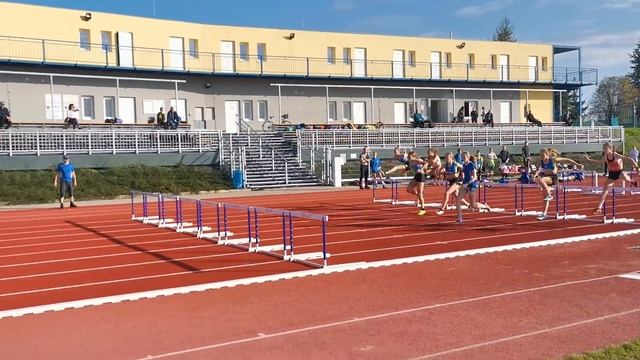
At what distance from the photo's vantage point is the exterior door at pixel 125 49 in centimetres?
3709

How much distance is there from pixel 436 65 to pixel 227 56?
16.5 metres

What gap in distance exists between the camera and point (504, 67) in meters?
51.6

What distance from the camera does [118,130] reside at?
30469 mm

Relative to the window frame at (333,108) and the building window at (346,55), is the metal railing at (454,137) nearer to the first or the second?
the window frame at (333,108)

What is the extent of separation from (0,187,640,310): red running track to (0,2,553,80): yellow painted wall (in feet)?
56.2

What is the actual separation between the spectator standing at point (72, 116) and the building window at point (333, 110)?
54.1 feet

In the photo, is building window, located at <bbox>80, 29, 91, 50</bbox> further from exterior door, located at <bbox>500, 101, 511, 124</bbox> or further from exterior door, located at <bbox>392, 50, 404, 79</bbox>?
exterior door, located at <bbox>500, 101, 511, 124</bbox>

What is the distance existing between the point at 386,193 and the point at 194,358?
2222 centimetres

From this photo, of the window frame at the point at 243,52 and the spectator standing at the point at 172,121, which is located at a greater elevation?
the window frame at the point at 243,52

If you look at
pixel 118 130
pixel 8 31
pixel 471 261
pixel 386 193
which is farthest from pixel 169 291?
pixel 8 31

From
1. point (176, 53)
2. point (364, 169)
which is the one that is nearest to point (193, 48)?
point (176, 53)

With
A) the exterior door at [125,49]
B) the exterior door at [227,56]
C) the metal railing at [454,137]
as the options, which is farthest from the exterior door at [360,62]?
the exterior door at [125,49]

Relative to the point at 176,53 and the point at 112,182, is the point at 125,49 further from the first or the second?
the point at 112,182

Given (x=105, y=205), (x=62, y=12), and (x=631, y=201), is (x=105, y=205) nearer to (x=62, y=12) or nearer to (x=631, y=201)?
(x=62, y=12)
